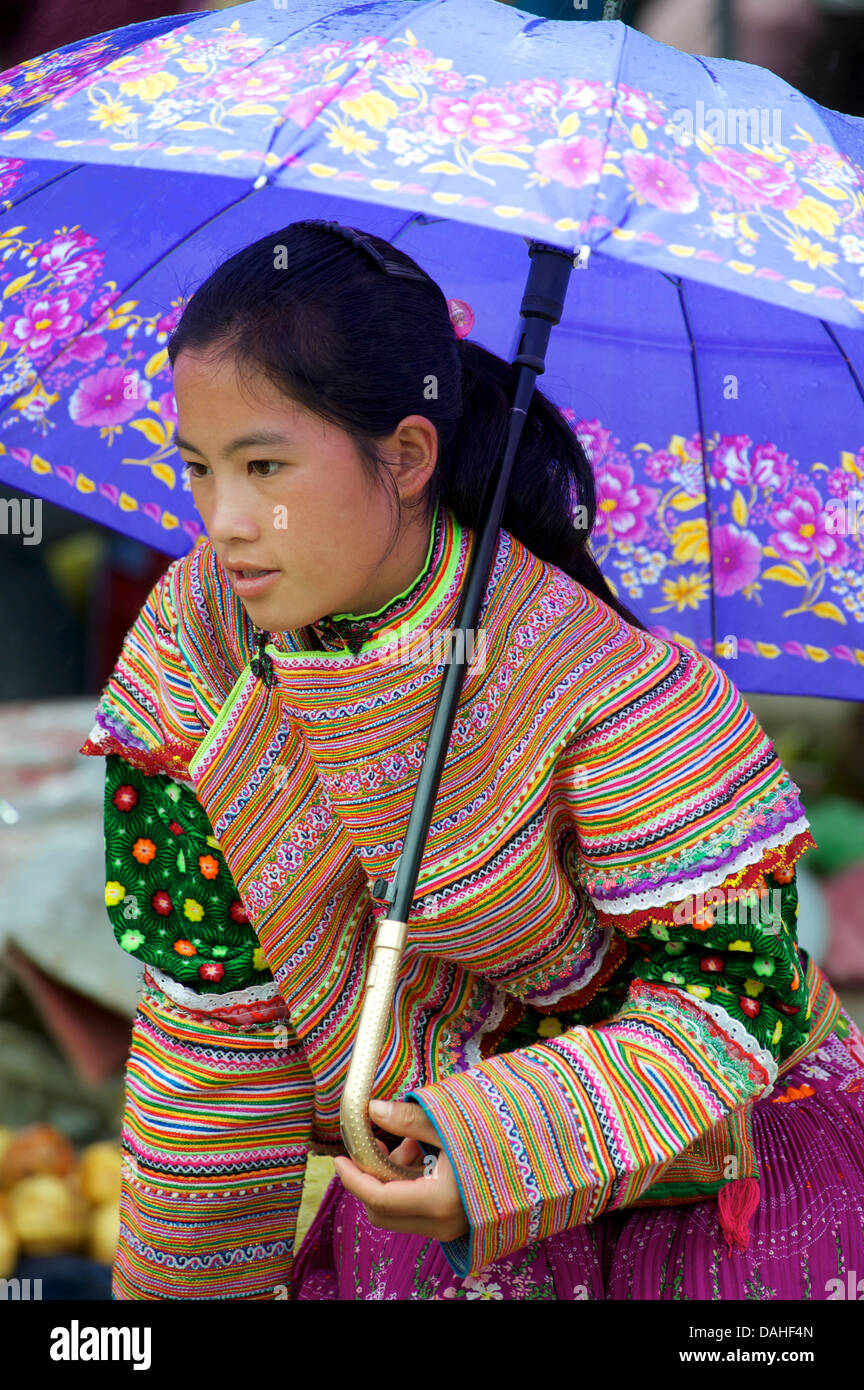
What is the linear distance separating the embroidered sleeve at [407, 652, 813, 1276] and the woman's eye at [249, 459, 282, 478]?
0.39m

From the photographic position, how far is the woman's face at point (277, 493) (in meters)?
1.26

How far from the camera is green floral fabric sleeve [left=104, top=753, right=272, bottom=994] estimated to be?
1.57 meters

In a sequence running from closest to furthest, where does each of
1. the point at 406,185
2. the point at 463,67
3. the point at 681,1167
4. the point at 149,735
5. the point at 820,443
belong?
the point at 406,185, the point at 463,67, the point at 681,1167, the point at 149,735, the point at 820,443

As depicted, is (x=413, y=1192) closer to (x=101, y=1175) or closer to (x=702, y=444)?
(x=702, y=444)

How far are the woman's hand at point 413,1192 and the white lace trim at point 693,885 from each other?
0.98ft

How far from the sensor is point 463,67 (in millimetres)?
1154

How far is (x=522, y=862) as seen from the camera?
139 cm

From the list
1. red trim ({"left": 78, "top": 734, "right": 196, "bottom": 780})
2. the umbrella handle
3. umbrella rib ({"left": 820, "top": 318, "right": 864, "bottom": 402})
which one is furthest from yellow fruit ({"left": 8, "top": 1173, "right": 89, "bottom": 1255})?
umbrella rib ({"left": 820, "top": 318, "right": 864, "bottom": 402})

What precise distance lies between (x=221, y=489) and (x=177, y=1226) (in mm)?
863

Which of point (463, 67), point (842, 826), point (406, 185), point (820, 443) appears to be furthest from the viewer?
point (842, 826)

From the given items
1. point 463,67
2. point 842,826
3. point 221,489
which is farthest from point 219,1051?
point 842,826

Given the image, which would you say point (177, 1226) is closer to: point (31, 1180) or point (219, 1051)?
point (219, 1051)

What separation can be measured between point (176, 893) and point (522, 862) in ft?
1.39

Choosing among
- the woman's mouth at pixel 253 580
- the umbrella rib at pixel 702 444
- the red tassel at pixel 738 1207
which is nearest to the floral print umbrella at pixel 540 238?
the umbrella rib at pixel 702 444
